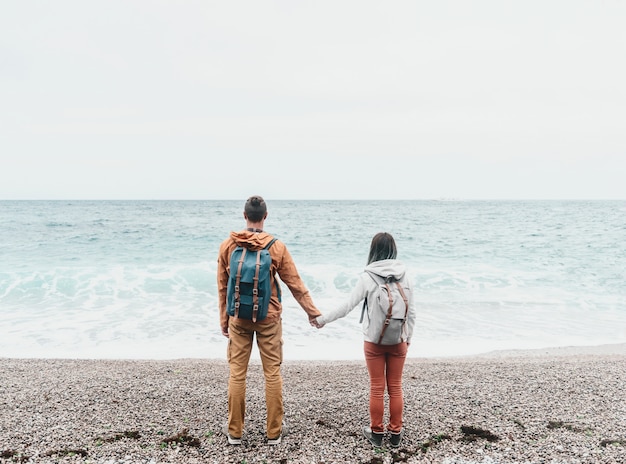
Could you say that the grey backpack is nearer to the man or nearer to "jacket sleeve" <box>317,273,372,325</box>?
"jacket sleeve" <box>317,273,372,325</box>

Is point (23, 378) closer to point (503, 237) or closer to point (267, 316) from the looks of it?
point (267, 316)

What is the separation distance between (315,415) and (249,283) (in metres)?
1.89

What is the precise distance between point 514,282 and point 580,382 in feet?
36.6

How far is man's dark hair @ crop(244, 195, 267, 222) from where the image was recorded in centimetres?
359

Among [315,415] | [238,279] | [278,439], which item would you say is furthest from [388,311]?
[315,415]

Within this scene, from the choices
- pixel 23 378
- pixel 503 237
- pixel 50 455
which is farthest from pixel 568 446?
pixel 503 237

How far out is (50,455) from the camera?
3.53 metres

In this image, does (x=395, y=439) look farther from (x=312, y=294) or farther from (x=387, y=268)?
(x=312, y=294)

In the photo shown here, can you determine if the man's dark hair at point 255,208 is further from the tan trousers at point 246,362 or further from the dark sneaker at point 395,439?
the dark sneaker at point 395,439

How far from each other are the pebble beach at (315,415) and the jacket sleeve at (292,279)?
126 cm

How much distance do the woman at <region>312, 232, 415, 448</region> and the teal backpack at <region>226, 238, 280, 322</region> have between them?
0.62 metres

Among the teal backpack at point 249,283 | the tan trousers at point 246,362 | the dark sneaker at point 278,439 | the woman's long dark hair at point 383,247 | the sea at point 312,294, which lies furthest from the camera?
the sea at point 312,294

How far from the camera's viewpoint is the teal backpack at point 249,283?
342cm

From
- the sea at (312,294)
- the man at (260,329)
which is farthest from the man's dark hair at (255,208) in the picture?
the sea at (312,294)
